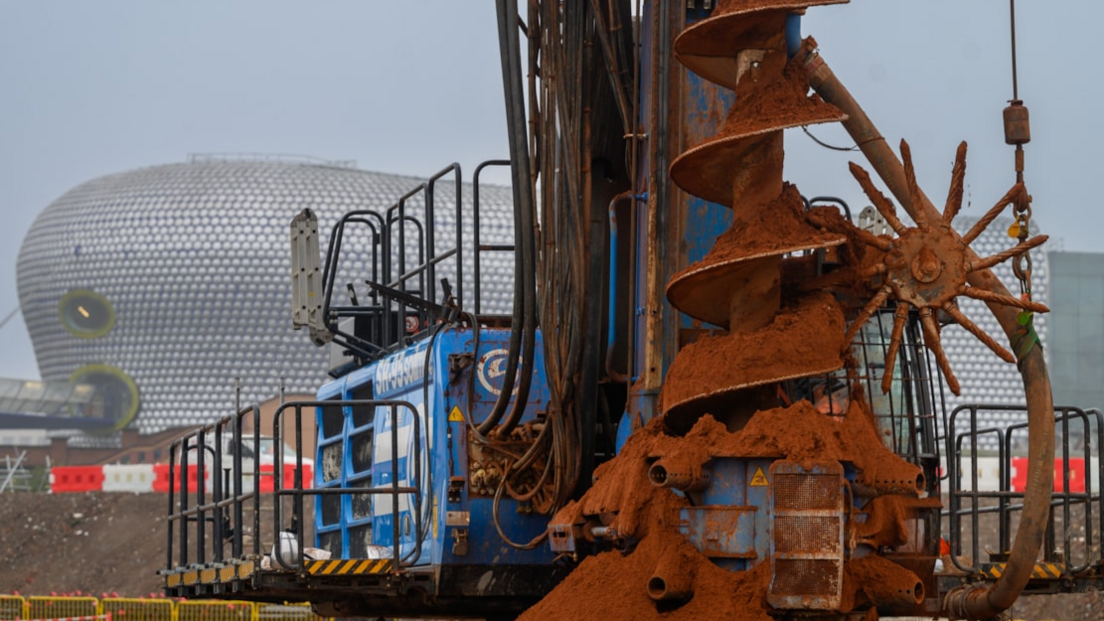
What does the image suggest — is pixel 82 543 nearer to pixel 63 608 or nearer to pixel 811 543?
pixel 63 608

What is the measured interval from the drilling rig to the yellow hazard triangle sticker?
0.02m

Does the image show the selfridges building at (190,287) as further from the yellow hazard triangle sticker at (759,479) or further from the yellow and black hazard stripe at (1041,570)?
the yellow hazard triangle sticker at (759,479)

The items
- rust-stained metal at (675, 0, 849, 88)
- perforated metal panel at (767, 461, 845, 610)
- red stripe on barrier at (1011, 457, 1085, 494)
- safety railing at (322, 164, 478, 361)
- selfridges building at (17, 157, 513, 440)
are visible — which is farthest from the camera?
A: selfridges building at (17, 157, 513, 440)

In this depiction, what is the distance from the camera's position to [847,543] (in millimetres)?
7230

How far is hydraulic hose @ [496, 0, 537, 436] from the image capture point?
9609 mm

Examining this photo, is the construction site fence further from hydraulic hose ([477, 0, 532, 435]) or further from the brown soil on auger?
the brown soil on auger

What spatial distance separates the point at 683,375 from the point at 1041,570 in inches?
139

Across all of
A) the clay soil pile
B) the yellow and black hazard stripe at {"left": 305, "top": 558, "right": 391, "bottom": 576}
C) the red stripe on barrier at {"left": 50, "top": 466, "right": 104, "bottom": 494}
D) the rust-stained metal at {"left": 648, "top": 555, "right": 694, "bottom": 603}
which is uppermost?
the rust-stained metal at {"left": 648, "top": 555, "right": 694, "bottom": 603}

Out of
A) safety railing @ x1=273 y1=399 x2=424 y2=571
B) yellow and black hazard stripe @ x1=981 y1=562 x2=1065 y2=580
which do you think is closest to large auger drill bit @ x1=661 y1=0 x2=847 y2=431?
safety railing @ x1=273 y1=399 x2=424 y2=571

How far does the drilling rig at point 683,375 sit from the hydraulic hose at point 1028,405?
0.02 m

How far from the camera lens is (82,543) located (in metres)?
42.1

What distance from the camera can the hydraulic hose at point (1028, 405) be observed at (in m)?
7.69

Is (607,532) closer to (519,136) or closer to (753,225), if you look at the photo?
(753,225)

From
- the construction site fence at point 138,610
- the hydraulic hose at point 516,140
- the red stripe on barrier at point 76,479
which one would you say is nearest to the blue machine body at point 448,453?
the hydraulic hose at point 516,140
